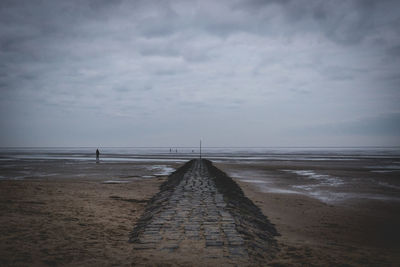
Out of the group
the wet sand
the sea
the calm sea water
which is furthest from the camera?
the calm sea water

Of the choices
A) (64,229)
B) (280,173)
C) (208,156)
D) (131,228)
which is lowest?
(208,156)

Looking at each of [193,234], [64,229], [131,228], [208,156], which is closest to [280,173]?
[131,228]

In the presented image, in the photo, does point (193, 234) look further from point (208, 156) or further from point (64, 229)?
point (208, 156)

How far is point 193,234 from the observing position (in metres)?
4.98

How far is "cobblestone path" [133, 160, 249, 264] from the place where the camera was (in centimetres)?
411

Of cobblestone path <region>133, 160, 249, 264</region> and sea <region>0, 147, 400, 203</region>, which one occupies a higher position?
cobblestone path <region>133, 160, 249, 264</region>

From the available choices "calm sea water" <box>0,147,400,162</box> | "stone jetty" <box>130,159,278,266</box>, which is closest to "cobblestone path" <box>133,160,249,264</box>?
"stone jetty" <box>130,159,278,266</box>

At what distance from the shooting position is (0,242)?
4.37 m

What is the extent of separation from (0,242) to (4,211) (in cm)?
251

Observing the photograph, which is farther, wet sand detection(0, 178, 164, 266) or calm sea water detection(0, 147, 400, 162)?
calm sea water detection(0, 147, 400, 162)

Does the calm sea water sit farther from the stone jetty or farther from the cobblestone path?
the cobblestone path

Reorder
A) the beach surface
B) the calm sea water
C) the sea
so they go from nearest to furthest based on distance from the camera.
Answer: the beach surface
the sea
the calm sea water

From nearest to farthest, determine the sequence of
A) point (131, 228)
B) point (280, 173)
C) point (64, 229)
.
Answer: point (64, 229) < point (131, 228) < point (280, 173)

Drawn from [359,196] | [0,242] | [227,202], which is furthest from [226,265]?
[359,196]
